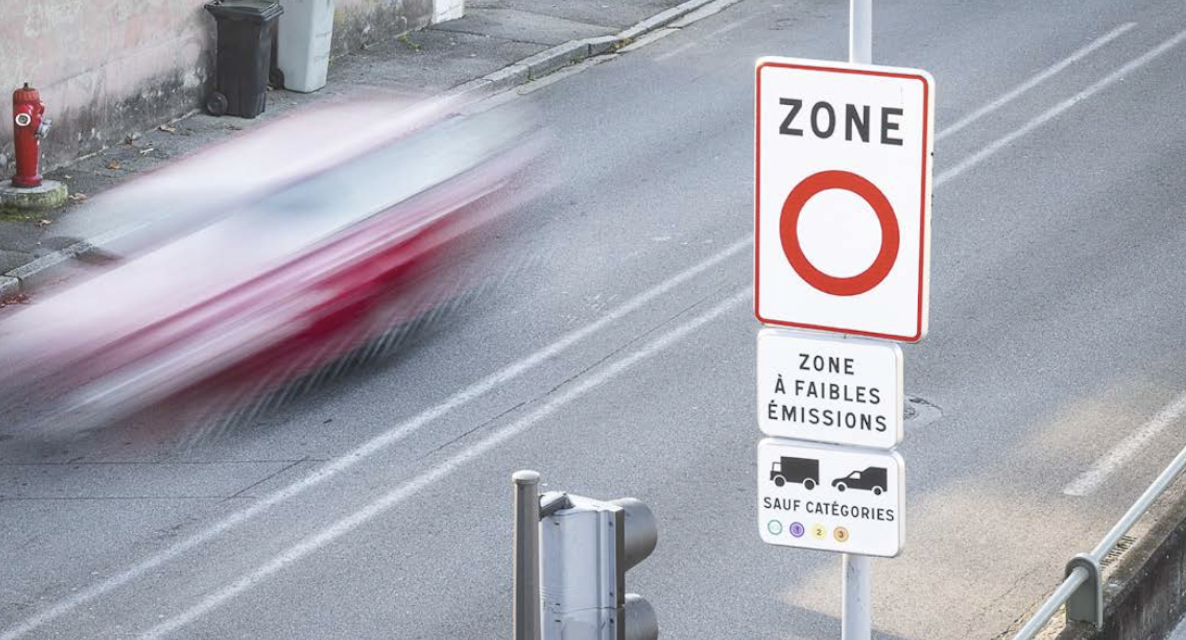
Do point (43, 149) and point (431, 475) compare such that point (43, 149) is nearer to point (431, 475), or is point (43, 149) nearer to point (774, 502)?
point (431, 475)

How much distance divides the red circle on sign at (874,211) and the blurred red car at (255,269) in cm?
722

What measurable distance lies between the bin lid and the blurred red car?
1111 millimetres

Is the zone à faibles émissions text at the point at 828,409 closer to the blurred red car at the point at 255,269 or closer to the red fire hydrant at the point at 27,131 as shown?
the blurred red car at the point at 255,269

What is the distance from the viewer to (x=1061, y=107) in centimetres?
1845

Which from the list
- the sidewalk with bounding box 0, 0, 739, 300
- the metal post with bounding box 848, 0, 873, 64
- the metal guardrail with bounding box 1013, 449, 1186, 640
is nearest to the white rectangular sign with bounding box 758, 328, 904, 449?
the metal post with bounding box 848, 0, 873, 64

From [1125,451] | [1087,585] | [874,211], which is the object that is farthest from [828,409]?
[1125,451]

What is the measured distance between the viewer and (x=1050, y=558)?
34.0 feet

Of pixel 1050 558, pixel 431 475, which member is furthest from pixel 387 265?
pixel 1050 558

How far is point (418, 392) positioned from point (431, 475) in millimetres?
1297

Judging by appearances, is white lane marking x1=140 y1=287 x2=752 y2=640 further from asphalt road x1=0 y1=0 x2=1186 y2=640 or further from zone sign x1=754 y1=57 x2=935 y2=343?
zone sign x1=754 y1=57 x2=935 y2=343

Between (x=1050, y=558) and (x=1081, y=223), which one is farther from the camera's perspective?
(x=1081, y=223)

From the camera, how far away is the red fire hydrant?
51.8 ft

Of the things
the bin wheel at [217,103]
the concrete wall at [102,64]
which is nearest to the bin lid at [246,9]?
the concrete wall at [102,64]

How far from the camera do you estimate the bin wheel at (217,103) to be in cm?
1852
